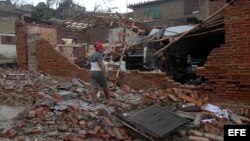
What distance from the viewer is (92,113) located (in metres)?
8.04

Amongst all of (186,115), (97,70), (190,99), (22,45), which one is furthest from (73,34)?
(186,115)

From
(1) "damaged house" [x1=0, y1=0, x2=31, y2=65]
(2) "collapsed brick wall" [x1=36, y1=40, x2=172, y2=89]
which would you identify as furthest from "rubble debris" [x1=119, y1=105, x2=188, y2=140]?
(1) "damaged house" [x1=0, y1=0, x2=31, y2=65]

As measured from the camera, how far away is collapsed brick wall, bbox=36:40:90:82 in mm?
13481

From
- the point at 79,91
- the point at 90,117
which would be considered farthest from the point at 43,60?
the point at 90,117

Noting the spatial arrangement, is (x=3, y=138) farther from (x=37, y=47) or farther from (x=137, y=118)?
(x=37, y=47)

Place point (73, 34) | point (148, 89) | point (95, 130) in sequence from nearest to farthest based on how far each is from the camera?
point (95, 130), point (148, 89), point (73, 34)

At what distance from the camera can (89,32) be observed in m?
23.7

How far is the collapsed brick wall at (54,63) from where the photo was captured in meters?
13.5

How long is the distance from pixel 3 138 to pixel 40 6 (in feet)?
99.8

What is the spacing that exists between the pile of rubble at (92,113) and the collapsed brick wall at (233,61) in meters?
0.48

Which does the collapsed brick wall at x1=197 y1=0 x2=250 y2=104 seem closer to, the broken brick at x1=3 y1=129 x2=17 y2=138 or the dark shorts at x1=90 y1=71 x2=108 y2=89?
the dark shorts at x1=90 y1=71 x2=108 y2=89

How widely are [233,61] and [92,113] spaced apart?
3.61m

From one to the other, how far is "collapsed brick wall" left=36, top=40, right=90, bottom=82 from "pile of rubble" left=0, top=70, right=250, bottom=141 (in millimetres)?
2531

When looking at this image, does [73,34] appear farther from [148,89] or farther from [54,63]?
[148,89]
